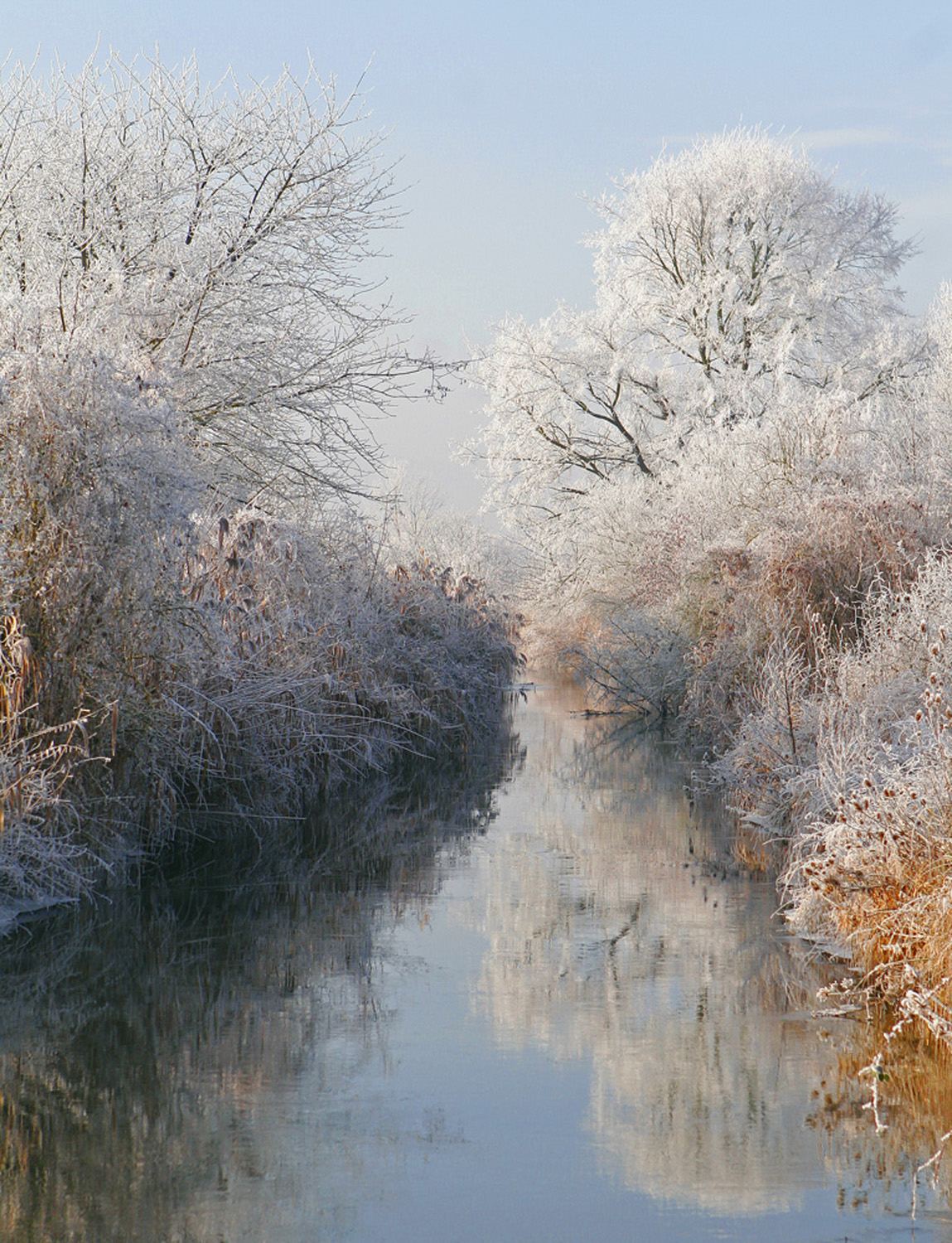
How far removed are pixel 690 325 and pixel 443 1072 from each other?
2698 centimetres

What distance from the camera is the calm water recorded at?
4.59m

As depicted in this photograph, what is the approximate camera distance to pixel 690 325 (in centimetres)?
3092

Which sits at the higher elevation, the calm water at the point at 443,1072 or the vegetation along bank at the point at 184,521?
the vegetation along bank at the point at 184,521

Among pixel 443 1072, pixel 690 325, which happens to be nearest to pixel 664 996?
pixel 443 1072

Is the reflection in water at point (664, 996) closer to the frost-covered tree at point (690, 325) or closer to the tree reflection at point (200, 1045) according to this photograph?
the tree reflection at point (200, 1045)

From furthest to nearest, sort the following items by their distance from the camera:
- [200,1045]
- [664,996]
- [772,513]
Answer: [772,513] < [664,996] < [200,1045]

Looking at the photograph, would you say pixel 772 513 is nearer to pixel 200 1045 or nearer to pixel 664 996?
pixel 664 996

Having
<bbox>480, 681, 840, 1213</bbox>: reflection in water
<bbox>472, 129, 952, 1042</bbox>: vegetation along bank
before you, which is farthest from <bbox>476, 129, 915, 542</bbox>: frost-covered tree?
<bbox>480, 681, 840, 1213</bbox>: reflection in water

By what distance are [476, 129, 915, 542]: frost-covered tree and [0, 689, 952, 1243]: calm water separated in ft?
71.7

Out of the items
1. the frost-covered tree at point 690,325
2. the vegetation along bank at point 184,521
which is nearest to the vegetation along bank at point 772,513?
the frost-covered tree at point 690,325

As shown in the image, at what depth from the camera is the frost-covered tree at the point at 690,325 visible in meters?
30.2

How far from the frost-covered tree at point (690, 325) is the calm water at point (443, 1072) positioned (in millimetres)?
21861

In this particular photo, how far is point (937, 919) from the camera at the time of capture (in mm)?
6719

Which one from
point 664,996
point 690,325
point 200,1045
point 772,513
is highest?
point 690,325
